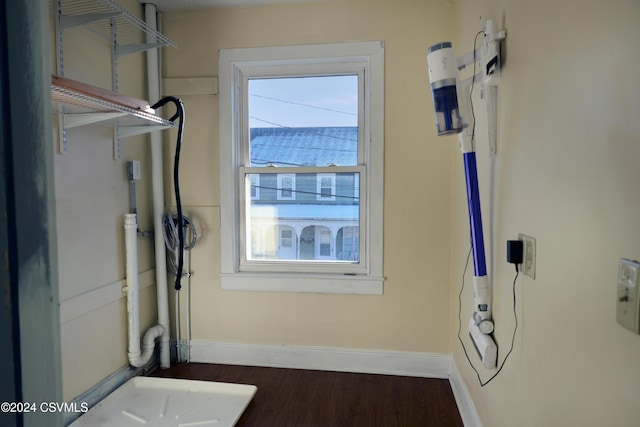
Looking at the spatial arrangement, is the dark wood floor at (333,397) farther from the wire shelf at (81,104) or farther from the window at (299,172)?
the wire shelf at (81,104)

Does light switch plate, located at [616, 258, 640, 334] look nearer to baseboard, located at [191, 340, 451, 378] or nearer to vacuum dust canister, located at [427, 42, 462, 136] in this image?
vacuum dust canister, located at [427, 42, 462, 136]

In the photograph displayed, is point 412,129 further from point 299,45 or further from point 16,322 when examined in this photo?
point 16,322

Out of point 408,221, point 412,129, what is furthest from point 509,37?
point 408,221

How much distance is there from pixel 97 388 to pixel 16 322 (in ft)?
6.64

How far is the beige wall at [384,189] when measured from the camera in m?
2.29

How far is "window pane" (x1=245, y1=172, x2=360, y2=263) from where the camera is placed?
8.14ft

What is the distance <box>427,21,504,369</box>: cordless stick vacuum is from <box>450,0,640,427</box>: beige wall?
55mm

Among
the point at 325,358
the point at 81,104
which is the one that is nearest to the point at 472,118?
the point at 81,104

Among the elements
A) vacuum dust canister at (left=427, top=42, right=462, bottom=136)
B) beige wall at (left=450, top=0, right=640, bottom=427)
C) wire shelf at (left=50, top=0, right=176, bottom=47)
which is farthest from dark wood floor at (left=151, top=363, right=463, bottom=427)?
wire shelf at (left=50, top=0, right=176, bottom=47)

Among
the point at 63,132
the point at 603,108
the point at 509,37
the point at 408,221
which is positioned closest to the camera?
the point at 603,108

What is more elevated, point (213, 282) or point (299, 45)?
point (299, 45)

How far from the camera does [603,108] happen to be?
2.47 feet

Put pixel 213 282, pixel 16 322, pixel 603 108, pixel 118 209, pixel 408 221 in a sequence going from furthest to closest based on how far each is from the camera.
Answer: pixel 213 282
pixel 408 221
pixel 118 209
pixel 603 108
pixel 16 322

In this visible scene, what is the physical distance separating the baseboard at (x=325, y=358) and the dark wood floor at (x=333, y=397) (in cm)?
5
